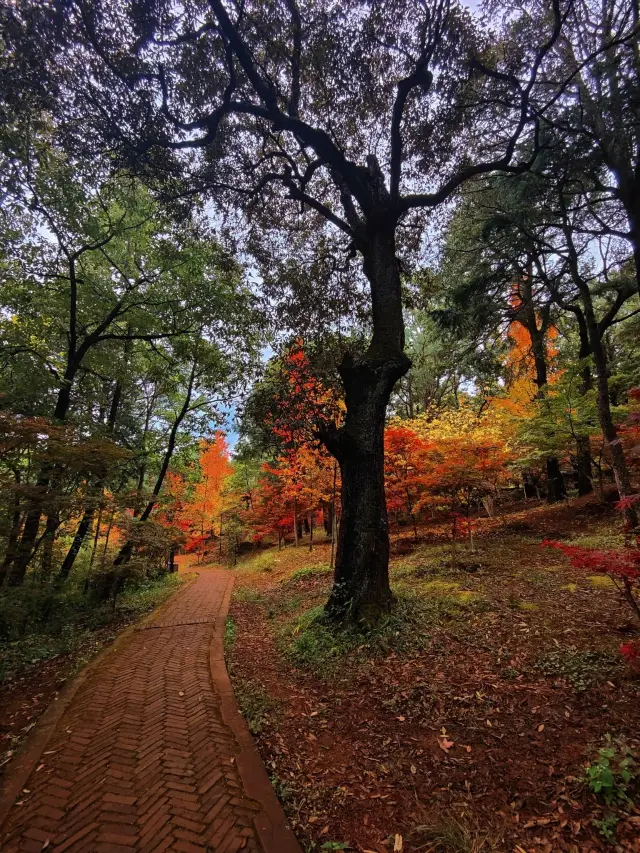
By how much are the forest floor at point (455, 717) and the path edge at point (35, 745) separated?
1915mm

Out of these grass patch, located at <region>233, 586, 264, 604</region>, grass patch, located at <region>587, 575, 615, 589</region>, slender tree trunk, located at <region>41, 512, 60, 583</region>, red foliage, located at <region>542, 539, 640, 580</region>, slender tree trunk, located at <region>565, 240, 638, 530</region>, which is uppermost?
slender tree trunk, located at <region>565, 240, 638, 530</region>

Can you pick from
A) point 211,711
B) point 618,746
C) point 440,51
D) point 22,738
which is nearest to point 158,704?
point 211,711

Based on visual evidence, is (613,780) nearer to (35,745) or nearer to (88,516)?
(35,745)

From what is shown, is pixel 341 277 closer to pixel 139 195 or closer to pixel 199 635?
pixel 139 195

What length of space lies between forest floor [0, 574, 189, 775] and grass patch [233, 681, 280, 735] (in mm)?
2160

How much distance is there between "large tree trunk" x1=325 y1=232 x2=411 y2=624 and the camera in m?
5.45

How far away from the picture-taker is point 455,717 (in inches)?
133

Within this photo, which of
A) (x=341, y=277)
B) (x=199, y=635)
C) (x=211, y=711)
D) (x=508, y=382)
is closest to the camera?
(x=211, y=711)


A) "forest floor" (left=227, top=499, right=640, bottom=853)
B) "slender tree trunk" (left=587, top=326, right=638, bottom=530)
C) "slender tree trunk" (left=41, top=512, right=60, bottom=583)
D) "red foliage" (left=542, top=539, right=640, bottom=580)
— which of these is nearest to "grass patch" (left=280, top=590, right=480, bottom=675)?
"forest floor" (left=227, top=499, right=640, bottom=853)

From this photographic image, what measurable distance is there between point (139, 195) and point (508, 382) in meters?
13.6

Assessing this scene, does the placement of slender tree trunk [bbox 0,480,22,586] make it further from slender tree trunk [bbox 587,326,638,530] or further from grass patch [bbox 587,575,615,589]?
slender tree trunk [bbox 587,326,638,530]

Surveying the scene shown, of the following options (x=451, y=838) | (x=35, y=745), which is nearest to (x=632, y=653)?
(x=451, y=838)

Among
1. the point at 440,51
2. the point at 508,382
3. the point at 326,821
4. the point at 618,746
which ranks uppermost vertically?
the point at 440,51

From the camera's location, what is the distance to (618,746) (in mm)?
2643
